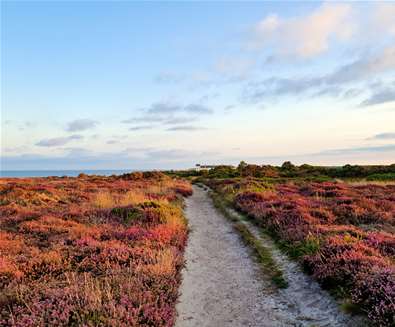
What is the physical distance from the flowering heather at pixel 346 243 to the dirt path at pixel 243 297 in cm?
55

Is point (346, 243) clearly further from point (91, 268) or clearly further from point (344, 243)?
point (91, 268)

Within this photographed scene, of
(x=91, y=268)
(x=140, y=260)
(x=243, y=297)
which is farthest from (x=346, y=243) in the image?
(x=91, y=268)

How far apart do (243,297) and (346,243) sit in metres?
3.91

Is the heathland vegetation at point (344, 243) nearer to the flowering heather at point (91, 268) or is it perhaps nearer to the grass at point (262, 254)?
the grass at point (262, 254)

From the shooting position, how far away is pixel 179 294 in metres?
7.86

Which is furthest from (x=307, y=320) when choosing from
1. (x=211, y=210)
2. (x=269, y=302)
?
(x=211, y=210)

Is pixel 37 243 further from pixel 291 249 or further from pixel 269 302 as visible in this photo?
pixel 291 249

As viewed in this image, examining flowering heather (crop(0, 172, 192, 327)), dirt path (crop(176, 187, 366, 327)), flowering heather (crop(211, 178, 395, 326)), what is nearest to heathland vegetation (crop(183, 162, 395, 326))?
flowering heather (crop(211, 178, 395, 326))

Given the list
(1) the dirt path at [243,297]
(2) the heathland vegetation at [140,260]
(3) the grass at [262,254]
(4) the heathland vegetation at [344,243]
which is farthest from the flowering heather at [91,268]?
(4) the heathland vegetation at [344,243]

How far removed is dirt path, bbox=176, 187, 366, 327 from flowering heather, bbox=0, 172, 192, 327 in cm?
59

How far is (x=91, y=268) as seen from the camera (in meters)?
8.57

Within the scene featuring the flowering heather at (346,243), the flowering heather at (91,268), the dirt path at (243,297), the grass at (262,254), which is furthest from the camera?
the grass at (262,254)

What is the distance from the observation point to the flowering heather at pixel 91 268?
5.81m

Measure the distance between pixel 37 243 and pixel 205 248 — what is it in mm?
6365
